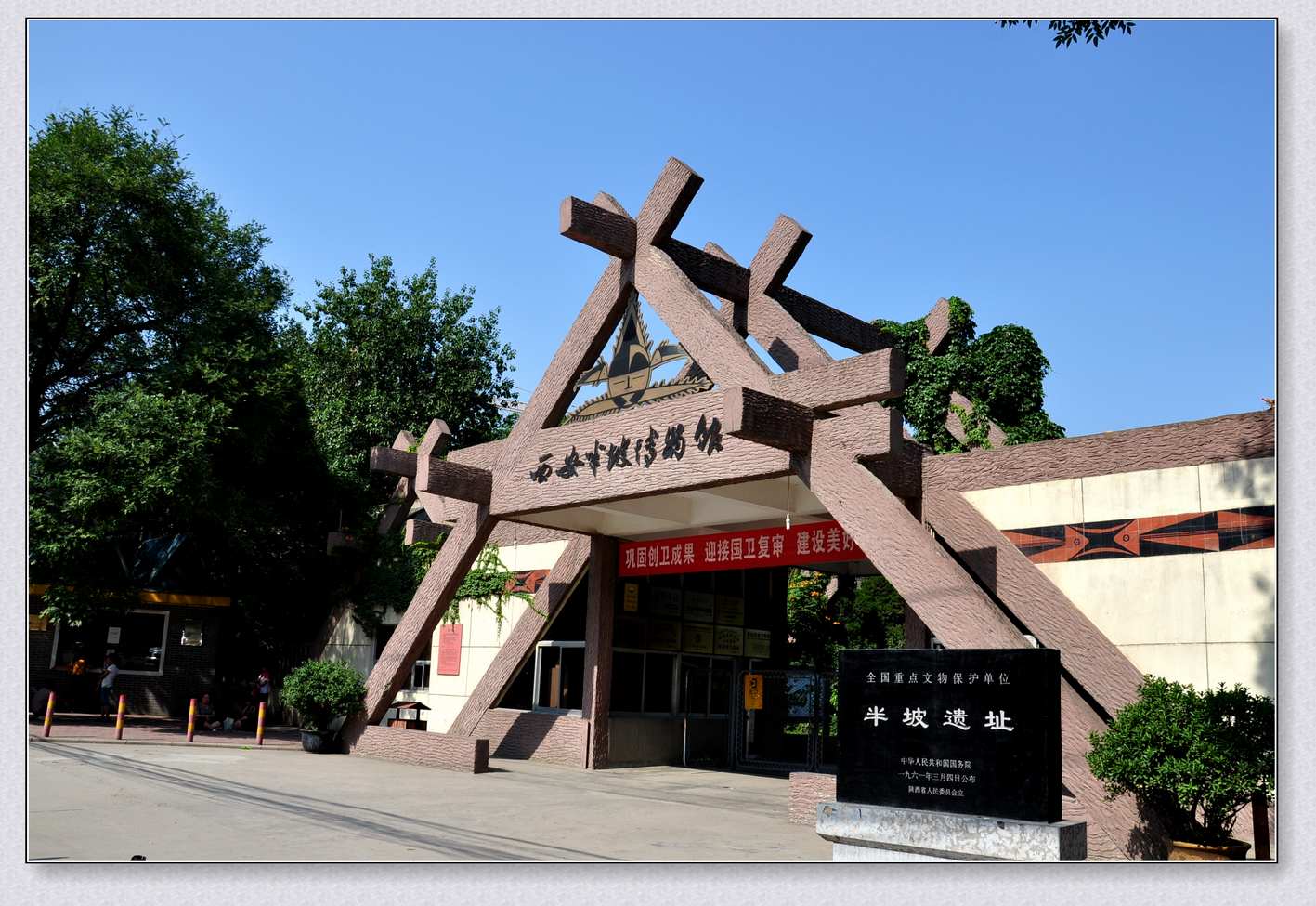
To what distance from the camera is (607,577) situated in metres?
17.5

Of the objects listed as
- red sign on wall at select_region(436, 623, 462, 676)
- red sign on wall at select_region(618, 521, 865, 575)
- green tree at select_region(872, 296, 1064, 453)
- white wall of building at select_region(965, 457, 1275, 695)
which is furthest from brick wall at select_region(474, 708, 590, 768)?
white wall of building at select_region(965, 457, 1275, 695)

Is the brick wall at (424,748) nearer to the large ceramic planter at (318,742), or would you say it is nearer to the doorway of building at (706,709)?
the large ceramic planter at (318,742)

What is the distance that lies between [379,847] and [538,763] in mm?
8910

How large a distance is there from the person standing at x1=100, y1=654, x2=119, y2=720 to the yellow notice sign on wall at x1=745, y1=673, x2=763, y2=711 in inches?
503

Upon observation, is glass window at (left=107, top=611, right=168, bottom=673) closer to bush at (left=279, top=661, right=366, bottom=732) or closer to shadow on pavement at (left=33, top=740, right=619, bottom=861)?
bush at (left=279, top=661, right=366, bottom=732)

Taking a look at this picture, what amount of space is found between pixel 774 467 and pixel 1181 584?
4.13 meters

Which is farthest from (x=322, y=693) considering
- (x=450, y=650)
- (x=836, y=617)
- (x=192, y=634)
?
(x=836, y=617)

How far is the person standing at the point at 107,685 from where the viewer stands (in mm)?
21969

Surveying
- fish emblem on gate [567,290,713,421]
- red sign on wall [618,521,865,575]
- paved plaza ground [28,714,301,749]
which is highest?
fish emblem on gate [567,290,713,421]

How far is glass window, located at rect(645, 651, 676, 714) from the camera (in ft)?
61.0

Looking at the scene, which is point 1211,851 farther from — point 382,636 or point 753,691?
point 382,636

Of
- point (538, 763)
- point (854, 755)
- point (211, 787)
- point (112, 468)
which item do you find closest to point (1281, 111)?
point (854, 755)

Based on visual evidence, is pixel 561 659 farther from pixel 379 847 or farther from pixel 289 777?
pixel 379 847

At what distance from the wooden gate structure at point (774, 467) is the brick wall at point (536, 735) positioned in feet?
0.79
